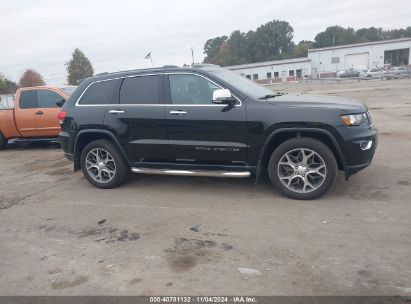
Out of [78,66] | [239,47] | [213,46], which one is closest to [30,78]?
[78,66]

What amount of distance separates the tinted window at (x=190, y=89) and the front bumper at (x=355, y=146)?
1.80 m

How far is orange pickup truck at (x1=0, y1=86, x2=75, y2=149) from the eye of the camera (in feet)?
31.8

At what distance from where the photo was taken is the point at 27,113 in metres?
9.82

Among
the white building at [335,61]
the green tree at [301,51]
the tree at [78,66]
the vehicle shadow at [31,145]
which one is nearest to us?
the vehicle shadow at [31,145]

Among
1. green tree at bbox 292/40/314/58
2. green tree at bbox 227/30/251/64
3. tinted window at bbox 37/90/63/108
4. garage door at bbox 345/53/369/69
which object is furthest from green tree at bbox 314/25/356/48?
tinted window at bbox 37/90/63/108

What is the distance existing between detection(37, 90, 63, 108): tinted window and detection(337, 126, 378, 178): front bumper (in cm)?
762

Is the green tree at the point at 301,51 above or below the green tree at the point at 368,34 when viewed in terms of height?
below

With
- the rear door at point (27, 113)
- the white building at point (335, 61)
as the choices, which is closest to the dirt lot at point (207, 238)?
the rear door at point (27, 113)

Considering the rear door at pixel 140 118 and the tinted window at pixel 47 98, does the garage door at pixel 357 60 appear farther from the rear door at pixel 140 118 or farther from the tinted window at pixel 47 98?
the rear door at pixel 140 118

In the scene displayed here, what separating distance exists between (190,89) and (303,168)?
1.92 m

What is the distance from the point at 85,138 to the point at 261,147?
2.91m

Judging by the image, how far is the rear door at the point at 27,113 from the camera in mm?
9805

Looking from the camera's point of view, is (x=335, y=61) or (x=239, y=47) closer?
(x=335, y=61)

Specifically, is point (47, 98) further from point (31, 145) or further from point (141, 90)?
point (141, 90)
